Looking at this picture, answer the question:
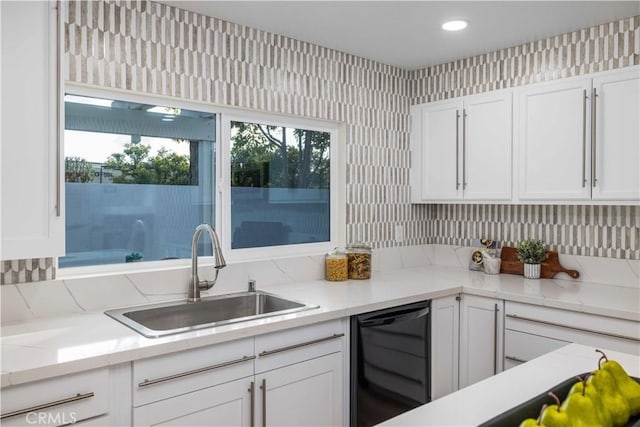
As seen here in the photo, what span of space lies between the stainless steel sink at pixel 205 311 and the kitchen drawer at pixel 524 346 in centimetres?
119

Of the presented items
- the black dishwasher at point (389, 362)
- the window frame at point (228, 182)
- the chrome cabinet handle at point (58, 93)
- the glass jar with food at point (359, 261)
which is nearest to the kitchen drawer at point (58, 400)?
the chrome cabinet handle at point (58, 93)

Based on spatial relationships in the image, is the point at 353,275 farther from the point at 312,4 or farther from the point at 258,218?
the point at 312,4

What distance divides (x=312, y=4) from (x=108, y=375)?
195 centimetres

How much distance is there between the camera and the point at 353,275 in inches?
124

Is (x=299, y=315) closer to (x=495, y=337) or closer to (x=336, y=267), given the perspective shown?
(x=336, y=267)

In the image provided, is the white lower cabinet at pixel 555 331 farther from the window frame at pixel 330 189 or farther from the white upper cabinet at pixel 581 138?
the window frame at pixel 330 189

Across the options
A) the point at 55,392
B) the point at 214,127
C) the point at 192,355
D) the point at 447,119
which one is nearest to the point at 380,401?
the point at 192,355

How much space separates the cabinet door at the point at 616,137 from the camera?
2.57 m

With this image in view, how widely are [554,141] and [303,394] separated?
2.03m

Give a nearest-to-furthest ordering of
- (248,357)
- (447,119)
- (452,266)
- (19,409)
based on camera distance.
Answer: (19,409) → (248,357) → (447,119) → (452,266)

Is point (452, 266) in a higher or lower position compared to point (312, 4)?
lower

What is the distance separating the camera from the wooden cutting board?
311 cm

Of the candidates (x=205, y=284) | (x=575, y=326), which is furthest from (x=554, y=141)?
(x=205, y=284)

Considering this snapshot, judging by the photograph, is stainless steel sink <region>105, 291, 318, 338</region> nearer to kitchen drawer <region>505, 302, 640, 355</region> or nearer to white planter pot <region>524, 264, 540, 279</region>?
kitchen drawer <region>505, 302, 640, 355</region>
